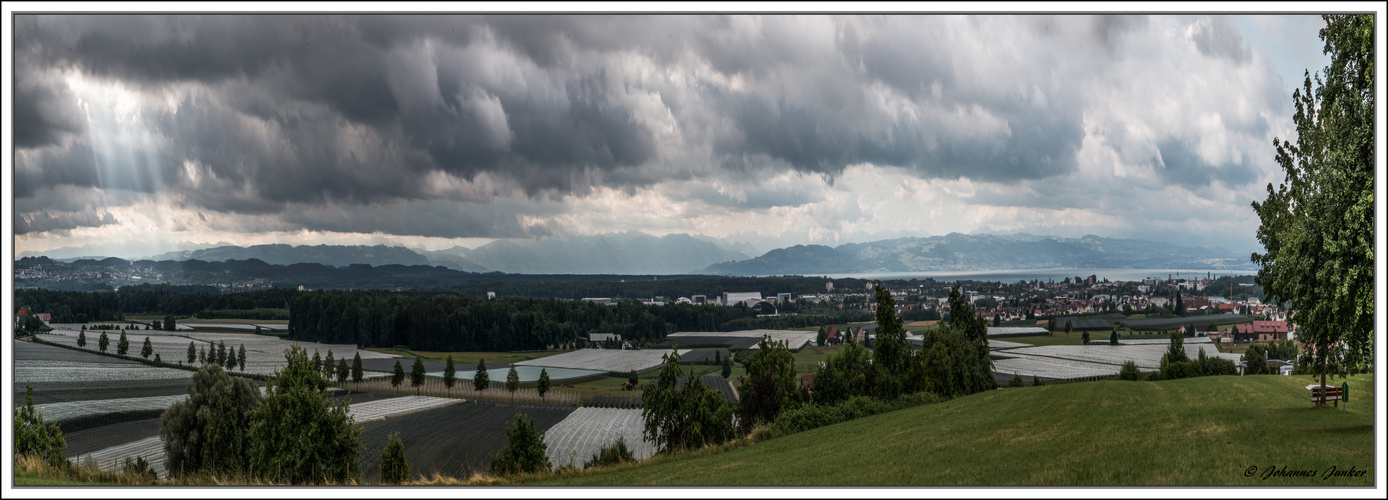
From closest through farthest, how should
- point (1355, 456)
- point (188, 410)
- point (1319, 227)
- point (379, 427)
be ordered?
point (1355, 456)
point (1319, 227)
point (188, 410)
point (379, 427)

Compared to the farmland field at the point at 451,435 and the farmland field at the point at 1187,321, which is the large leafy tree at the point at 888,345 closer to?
the farmland field at the point at 451,435

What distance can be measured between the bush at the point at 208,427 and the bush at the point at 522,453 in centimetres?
566

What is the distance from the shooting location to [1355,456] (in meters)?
8.01

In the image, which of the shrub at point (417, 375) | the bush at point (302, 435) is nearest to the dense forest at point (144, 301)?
the shrub at point (417, 375)

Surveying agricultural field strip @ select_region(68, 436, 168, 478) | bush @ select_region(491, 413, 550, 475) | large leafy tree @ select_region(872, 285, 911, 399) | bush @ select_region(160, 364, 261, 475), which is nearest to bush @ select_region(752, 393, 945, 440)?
large leafy tree @ select_region(872, 285, 911, 399)

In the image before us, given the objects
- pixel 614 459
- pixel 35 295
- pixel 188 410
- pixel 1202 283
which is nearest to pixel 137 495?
pixel 188 410

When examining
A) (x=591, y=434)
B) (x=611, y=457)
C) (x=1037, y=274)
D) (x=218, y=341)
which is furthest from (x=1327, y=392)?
(x=218, y=341)

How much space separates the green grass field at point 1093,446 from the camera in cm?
811

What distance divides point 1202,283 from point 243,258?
129 feet

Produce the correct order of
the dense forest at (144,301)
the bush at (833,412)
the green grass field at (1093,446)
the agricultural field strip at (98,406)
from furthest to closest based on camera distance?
1. the dense forest at (144,301)
2. the agricultural field strip at (98,406)
3. the bush at (833,412)
4. the green grass field at (1093,446)

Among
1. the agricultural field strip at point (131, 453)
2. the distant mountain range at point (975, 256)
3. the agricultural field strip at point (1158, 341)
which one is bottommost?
the agricultural field strip at point (131, 453)

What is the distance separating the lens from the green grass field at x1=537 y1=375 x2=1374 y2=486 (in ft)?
26.6

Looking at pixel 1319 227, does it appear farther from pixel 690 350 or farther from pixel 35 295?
pixel 35 295

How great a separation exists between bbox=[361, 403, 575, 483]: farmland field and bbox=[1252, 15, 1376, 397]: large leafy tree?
646 inches
